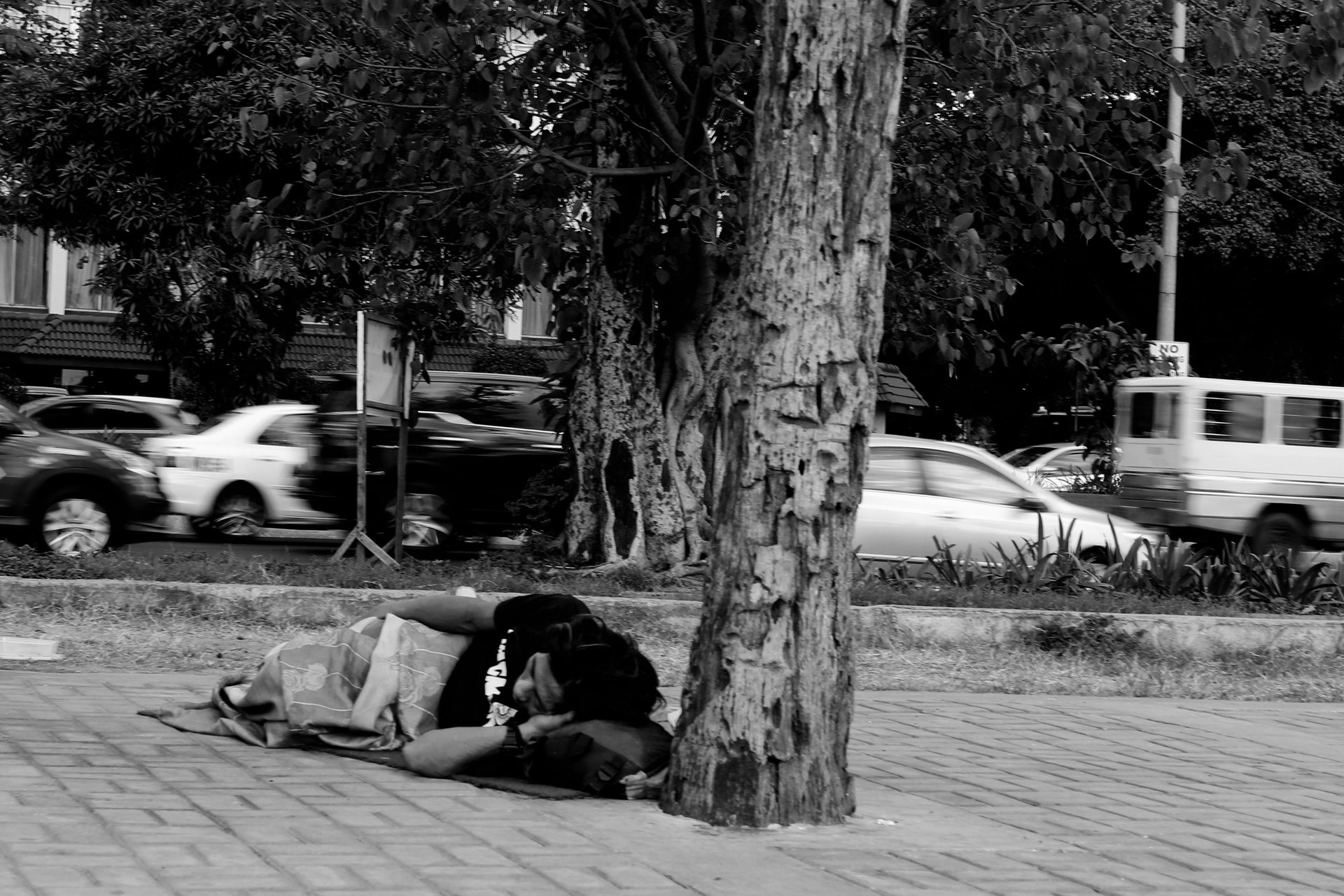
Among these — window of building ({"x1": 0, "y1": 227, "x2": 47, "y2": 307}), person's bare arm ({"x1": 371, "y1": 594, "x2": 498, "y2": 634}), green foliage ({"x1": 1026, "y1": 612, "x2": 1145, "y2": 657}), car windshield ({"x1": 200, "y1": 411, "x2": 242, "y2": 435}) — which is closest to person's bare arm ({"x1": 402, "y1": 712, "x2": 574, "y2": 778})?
person's bare arm ({"x1": 371, "y1": 594, "x2": 498, "y2": 634})

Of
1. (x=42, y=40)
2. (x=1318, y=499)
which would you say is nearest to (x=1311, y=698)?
(x=1318, y=499)

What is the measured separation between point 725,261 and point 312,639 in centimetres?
603

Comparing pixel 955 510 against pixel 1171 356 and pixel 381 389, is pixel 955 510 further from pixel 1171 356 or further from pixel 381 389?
pixel 1171 356

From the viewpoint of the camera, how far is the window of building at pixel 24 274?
32.9 m

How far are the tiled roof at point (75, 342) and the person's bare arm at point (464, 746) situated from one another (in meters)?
27.2

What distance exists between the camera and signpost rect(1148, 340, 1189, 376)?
21.5 m

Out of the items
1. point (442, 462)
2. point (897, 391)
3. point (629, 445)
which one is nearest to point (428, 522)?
point (442, 462)

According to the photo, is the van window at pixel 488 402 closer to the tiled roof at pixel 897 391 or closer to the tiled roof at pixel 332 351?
the tiled roof at pixel 332 351

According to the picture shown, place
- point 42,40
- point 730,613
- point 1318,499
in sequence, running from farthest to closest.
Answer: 1. point 42,40
2. point 1318,499
3. point 730,613

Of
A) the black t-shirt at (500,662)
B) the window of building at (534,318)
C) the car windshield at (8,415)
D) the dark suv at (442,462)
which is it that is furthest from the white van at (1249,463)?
the window of building at (534,318)

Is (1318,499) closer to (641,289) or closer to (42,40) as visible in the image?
(641,289)

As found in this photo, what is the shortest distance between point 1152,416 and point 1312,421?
200 cm

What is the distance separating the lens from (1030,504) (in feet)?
47.7

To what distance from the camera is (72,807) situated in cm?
517
